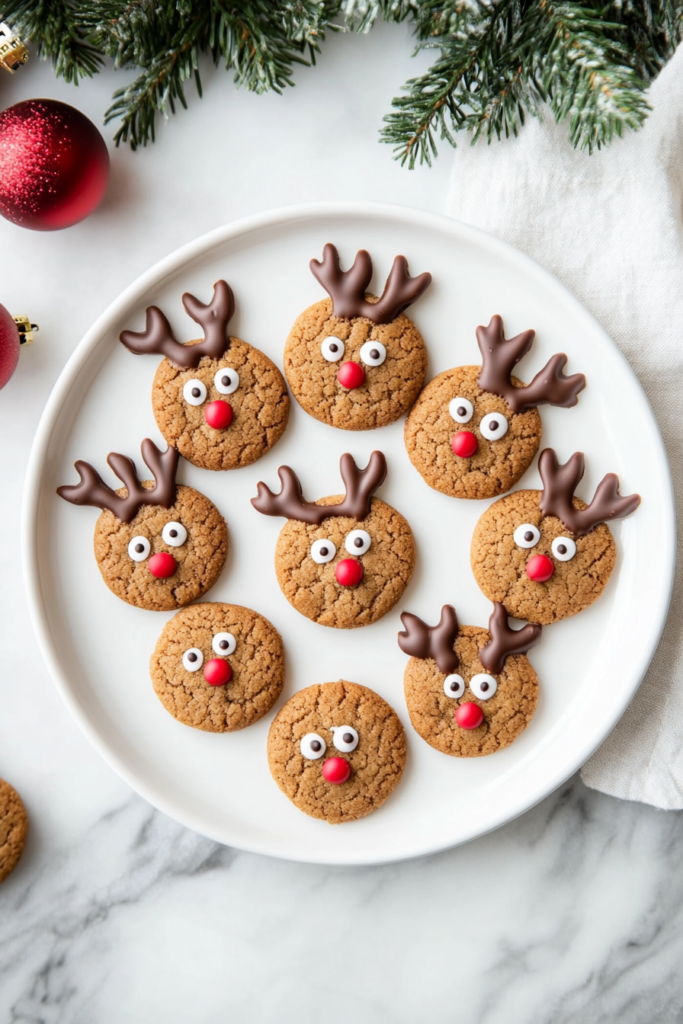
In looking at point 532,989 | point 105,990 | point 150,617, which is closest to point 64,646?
point 150,617

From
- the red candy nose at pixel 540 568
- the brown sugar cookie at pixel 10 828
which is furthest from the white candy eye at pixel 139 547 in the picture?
the red candy nose at pixel 540 568

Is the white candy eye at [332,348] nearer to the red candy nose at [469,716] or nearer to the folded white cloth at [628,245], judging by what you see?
the folded white cloth at [628,245]

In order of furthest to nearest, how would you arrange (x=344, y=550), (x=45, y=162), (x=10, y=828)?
(x=10, y=828) < (x=344, y=550) < (x=45, y=162)

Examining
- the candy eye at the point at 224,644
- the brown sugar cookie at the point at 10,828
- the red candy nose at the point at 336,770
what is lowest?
the brown sugar cookie at the point at 10,828

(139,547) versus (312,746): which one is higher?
(139,547)

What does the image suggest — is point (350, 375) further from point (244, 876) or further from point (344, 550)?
point (244, 876)

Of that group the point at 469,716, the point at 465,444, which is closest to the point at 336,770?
the point at 469,716
